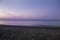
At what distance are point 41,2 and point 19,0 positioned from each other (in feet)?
1.13

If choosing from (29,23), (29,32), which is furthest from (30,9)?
(29,32)

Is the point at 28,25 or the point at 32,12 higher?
the point at 32,12

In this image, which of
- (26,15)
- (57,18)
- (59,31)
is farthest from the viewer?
(26,15)

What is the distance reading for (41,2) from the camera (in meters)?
1.45

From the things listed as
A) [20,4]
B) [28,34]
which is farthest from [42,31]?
[20,4]

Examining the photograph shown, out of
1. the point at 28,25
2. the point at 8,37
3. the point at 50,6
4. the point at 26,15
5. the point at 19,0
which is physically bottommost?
the point at 8,37

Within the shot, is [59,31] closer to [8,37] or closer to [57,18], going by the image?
[57,18]

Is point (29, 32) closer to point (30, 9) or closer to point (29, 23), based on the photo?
point (29, 23)

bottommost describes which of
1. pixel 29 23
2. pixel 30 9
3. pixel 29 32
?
pixel 29 32

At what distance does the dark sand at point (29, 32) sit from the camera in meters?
1.28

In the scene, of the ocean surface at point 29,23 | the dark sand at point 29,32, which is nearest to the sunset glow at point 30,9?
the ocean surface at point 29,23

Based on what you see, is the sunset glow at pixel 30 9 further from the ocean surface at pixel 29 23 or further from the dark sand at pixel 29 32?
the dark sand at pixel 29 32

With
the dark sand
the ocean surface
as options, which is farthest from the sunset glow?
the dark sand

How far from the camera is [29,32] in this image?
1337mm
